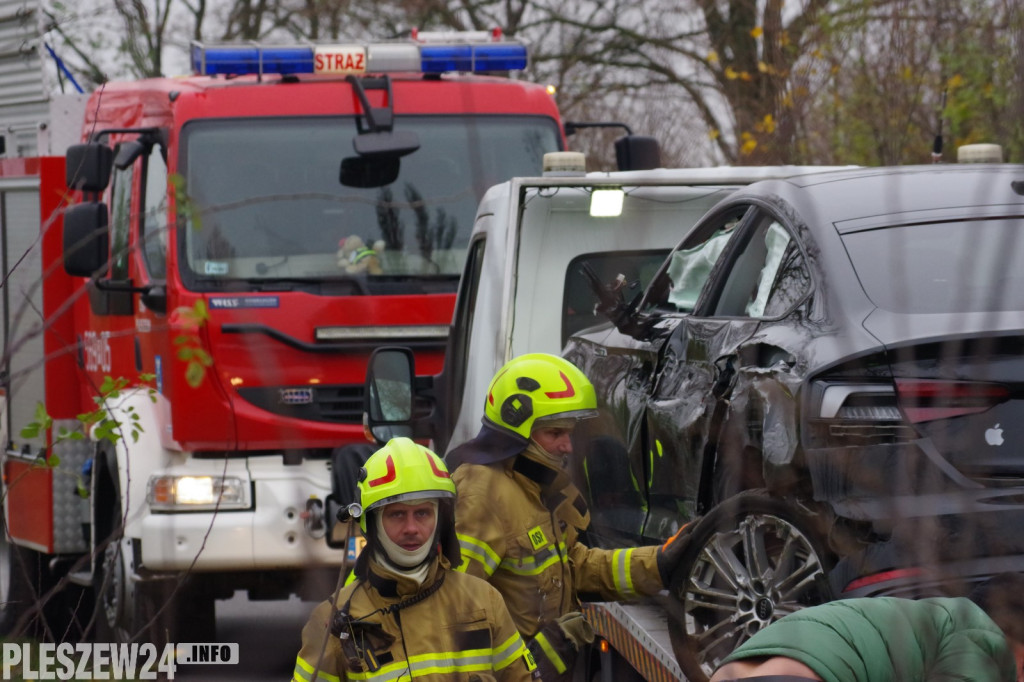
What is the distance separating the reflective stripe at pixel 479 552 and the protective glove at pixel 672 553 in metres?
0.44

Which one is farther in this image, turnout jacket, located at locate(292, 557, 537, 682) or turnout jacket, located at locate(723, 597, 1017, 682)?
turnout jacket, located at locate(292, 557, 537, 682)

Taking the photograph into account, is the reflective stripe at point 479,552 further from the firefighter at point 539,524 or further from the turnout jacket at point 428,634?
the turnout jacket at point 428,634

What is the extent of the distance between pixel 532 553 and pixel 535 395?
458 millimetres

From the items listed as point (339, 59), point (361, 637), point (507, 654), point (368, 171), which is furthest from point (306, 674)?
point (339, 59)

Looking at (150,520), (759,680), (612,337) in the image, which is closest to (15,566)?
(150,520)

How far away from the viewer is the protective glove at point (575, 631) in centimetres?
424

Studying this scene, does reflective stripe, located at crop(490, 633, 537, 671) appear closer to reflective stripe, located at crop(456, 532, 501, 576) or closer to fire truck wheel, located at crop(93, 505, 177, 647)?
reflective stripe, located at crop(456, 532, 501, 576)

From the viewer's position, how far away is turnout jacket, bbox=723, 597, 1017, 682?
1.88 metres

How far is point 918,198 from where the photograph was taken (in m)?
3.93

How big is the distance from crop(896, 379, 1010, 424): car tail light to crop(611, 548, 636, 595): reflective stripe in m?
1.20

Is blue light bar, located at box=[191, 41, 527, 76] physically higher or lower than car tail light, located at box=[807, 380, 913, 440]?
higher

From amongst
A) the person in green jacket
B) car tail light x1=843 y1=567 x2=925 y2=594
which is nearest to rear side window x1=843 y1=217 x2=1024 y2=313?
car tail light x1=843 y1=567 x2=925 y2=594

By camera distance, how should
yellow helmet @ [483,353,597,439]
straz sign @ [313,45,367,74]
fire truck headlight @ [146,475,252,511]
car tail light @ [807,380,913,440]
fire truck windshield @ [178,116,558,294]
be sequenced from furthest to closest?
1. straz sign @ [313,45,367,74]
2. fire truck windshield @ [178,116,558,294]
3. fire truck headlight @ [146,475,252,511]
4. yellow helmet @ [483,353,597,439]
5. car tail light @ [807,380,913,440]

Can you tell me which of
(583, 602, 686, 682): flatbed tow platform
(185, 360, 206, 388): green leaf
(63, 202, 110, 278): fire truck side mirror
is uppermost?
(63, 202, 110, 278): fire truck side mirror
